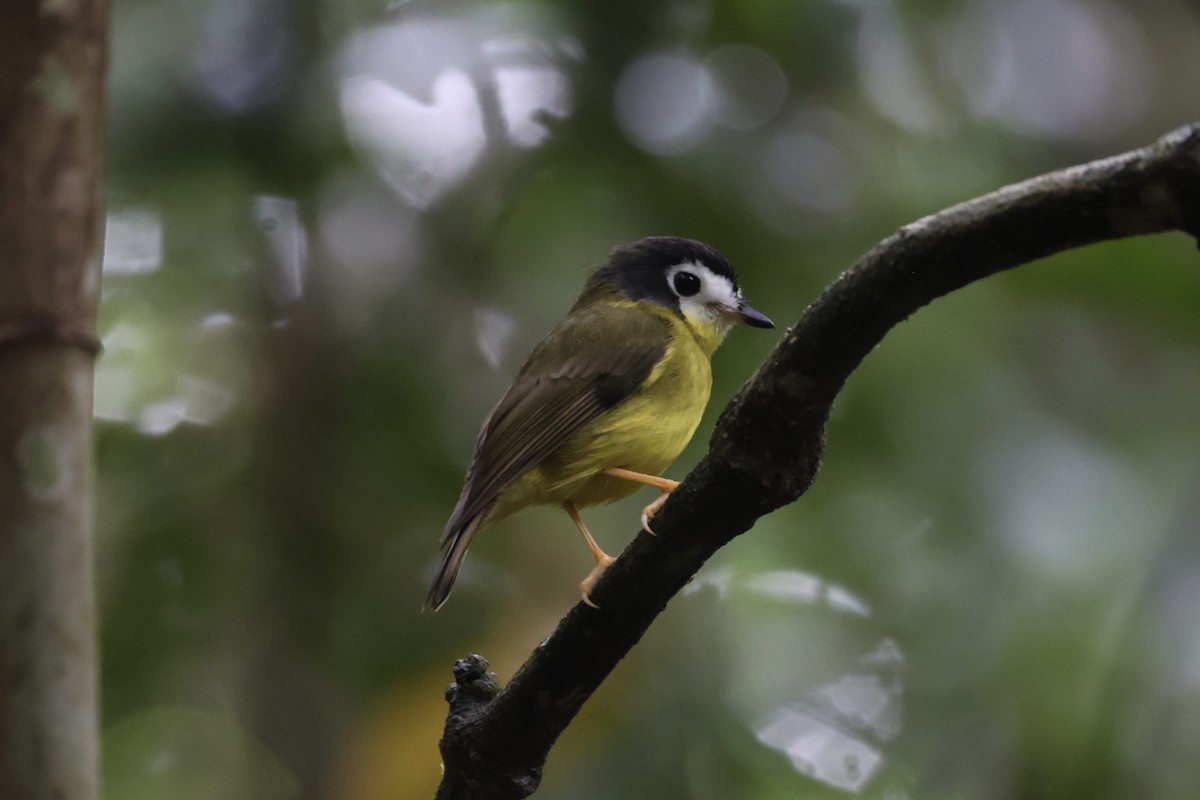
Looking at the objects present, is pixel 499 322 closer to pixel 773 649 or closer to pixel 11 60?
pixel 773 649

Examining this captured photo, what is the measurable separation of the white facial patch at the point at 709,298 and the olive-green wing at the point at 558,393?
0.21m

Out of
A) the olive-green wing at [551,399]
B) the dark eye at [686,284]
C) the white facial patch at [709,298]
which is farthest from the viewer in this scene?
the dark eye at [686,284]

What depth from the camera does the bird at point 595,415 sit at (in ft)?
11.5

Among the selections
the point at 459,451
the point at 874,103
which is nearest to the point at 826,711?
the point at 459,451

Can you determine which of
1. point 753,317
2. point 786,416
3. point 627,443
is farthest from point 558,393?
point 786,416

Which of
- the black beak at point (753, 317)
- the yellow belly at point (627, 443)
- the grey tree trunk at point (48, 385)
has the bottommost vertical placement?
the grey tree trunk at point (48, 385)

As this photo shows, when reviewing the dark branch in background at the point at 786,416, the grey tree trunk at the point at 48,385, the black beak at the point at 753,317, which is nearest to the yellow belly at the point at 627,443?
the black beak at the point at 753,317

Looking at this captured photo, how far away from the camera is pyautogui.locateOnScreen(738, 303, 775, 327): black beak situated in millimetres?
3965

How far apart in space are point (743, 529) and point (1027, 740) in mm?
2081

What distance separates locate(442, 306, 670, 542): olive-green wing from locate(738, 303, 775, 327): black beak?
10.0 inches

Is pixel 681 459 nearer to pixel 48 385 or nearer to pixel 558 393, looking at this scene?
pixel 558 393

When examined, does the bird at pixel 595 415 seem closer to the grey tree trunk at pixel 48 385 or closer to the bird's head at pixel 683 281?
the bird's head at pixel 683 281

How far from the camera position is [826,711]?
163 inches

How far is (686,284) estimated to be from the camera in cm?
431
